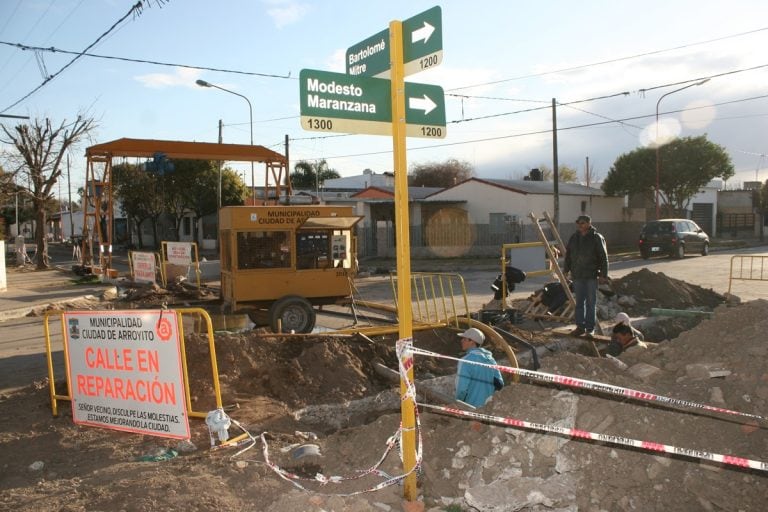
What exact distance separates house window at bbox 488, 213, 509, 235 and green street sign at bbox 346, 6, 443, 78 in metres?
29.4

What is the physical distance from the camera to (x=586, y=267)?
9.26 meters

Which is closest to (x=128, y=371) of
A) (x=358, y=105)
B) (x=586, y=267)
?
(x=358, y=105)

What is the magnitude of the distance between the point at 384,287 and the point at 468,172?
60002mm

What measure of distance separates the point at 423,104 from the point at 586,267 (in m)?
6.16

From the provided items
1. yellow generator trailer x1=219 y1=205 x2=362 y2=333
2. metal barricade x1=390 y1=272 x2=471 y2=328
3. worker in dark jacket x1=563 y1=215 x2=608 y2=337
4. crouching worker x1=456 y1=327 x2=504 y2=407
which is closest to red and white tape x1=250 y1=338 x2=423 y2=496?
crouching worker x1=456 y1=327 x2=504 y2=407

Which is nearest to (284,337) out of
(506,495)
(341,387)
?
(341,387)

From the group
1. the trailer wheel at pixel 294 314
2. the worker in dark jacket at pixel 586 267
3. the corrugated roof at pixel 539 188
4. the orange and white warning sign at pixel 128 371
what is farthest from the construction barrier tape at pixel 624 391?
the corrugated roof at pixel 539 188

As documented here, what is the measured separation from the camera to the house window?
3297 centimetres

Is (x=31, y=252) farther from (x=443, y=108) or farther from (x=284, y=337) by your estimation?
(x=443, y=108)

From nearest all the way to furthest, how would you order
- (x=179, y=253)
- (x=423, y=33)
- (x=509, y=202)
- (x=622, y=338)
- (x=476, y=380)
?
(x=423, y=33)
(x=476, y=380)
(x=622, y=338)
(x=179, y=253)
(x=509, y=202)

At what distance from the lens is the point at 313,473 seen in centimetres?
433

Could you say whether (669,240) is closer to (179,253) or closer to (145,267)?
(179,253)

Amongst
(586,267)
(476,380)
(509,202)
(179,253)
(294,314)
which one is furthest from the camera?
(509,202)

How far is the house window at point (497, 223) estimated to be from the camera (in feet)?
108
